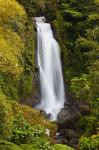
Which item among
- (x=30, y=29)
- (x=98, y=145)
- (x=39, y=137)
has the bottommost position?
(x=98, y=145)

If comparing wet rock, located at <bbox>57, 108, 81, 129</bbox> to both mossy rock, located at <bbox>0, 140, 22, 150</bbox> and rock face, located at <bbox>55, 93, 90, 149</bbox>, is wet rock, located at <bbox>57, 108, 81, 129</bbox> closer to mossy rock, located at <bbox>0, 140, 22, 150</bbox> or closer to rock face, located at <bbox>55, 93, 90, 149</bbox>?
rock face, located at <bbox>55, 93, 90, 149</bbox>

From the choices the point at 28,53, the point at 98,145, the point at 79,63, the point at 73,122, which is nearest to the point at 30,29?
the point at 28,53

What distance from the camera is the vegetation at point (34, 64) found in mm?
11141

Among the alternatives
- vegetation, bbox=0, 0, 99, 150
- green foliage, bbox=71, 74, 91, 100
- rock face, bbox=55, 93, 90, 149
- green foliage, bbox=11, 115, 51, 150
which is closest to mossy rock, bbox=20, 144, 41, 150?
vegetation, bbox=0, 0, 99, 150

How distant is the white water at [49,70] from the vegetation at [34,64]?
415mm

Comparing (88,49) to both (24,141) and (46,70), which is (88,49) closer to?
(46,70)

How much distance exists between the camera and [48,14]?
2514cm

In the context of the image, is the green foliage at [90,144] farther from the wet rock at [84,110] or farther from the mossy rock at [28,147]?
the wet rock at [84,110]

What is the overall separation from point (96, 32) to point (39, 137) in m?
12.3

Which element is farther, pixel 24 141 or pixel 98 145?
pixel 98 145

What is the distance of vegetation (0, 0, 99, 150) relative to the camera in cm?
1114

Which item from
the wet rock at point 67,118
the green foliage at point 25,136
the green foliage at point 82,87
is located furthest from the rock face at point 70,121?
the green foliage at point 25,136

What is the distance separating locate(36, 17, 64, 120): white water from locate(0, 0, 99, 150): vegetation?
1.36ft

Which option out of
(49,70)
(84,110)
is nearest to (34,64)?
(49,70)
